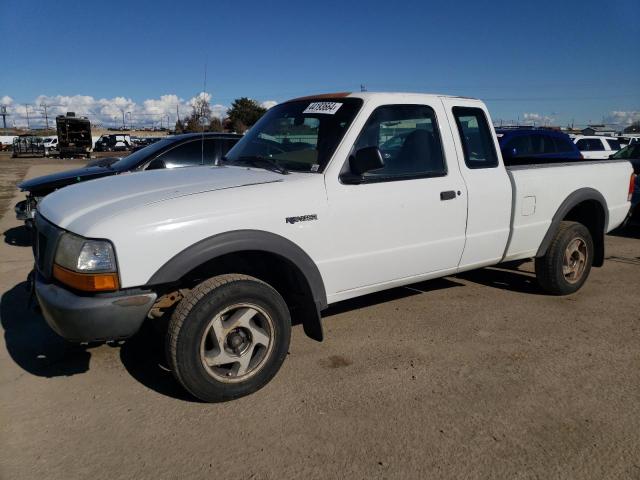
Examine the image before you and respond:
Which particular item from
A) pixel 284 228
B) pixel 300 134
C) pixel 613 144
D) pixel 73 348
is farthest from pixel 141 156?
pixel 613 144

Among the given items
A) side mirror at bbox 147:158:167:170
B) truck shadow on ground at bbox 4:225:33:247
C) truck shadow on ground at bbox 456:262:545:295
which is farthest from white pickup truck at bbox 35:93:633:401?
truck shadow on ground at bbox 4:225:33:247

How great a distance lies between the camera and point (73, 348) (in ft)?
12.8

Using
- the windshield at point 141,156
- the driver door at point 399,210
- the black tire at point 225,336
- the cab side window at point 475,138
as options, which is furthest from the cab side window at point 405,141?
the windshield at point 141,156

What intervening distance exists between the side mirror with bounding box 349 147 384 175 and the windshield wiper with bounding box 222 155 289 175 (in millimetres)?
511

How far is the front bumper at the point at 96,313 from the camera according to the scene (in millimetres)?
2736

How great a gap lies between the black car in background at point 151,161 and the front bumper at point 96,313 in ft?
13.5

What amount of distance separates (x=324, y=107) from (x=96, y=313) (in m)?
2.22

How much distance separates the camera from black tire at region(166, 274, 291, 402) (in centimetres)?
294

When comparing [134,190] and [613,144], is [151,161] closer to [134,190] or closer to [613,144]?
[134,190]

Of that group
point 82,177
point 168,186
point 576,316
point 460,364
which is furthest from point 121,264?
point 82,177

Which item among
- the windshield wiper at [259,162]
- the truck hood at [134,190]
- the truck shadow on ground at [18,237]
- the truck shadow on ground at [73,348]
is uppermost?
the windshield wiper at [259,162]

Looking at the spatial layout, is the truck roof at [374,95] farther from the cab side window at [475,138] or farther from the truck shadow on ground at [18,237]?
the truck shadow on ground at [18,237]

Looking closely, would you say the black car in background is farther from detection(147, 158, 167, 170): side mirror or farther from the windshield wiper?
the windshield wiper

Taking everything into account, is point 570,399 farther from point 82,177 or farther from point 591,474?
point 82,177
